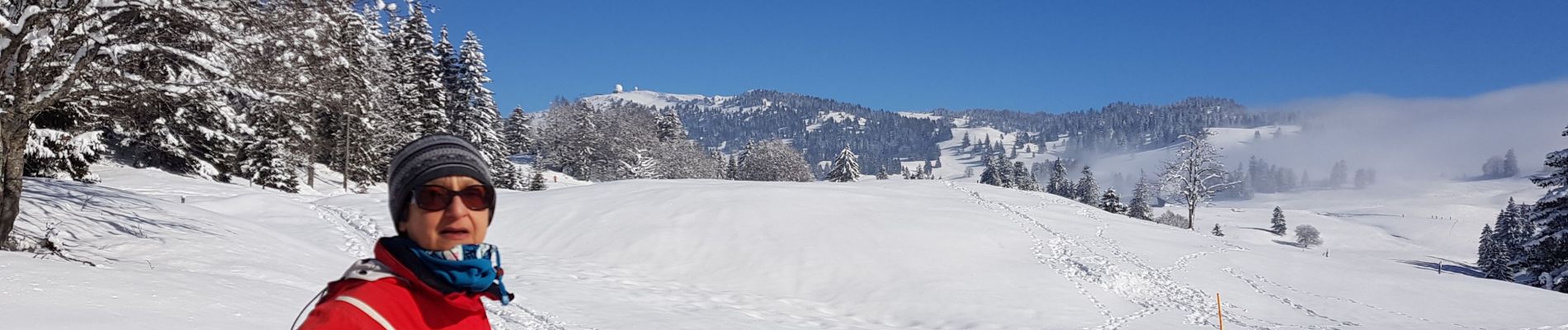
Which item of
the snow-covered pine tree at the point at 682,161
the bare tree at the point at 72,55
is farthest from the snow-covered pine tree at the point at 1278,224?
the bare tree at the point at 72,55

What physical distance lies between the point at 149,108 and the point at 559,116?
269 ft

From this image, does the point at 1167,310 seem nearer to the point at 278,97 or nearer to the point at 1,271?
the point at 278,97

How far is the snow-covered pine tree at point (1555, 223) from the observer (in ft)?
90.0

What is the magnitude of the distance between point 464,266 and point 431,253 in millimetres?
84

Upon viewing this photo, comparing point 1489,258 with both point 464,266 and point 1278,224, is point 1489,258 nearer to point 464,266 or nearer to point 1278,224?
point 1278,224

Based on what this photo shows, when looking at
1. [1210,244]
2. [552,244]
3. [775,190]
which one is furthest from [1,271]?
[1210,244]

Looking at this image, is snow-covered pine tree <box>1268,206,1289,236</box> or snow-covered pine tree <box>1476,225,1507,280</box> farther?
snow-covered pine tree <box>1268,206,1289,236</box>

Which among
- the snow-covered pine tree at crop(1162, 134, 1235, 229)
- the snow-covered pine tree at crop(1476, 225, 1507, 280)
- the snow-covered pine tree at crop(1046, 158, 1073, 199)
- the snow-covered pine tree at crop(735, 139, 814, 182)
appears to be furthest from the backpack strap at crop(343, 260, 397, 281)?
the snow-covered pine tree at crop(1046, 158, 1073, 199)

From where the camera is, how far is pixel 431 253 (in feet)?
6.33

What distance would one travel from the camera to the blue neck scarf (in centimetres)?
188

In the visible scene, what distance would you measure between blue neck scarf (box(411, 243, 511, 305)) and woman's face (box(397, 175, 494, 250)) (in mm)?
24

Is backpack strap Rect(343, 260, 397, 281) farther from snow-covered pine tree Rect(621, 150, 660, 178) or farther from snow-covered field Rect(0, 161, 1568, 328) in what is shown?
snow-covered pine tree Rect(621, 150, 660, 178)

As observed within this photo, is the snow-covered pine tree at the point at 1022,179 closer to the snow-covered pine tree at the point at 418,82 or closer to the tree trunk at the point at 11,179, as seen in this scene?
the snow-covered pine tree at the point at 418,82

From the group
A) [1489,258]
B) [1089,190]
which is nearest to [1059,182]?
[1089,190]
